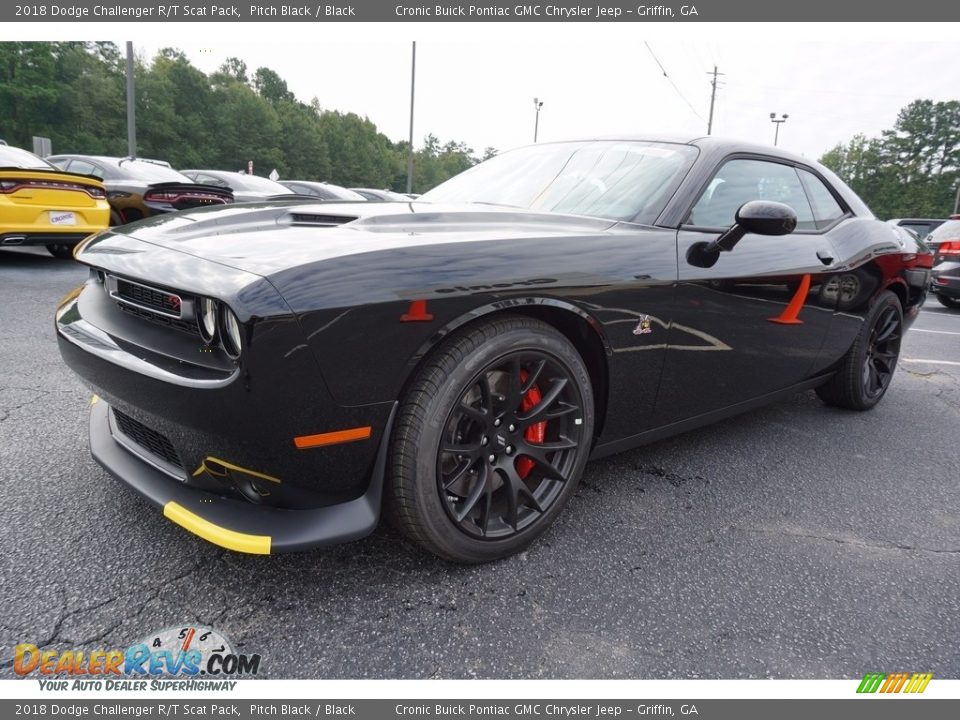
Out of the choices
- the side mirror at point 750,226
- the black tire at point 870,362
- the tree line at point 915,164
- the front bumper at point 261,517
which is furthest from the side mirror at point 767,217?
the tree line at point 915,164

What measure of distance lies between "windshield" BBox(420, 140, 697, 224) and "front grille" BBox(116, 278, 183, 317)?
1.31 meters

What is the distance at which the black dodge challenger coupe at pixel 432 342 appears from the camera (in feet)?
4.73

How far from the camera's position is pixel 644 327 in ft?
6.77

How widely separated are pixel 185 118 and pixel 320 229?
63962 millimetres

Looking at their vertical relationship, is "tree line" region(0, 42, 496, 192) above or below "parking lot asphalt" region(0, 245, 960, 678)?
above

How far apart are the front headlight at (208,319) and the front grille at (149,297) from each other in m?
0.08

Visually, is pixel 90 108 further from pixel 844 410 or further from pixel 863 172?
pixel 863 172

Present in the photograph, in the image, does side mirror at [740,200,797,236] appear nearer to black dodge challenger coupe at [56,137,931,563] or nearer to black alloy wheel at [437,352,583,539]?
black dodge challenger coupe at [56,137,931,563]

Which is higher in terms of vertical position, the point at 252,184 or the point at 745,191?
the point at 252,184

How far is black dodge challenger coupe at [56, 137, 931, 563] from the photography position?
144cm

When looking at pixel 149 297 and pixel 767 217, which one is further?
pixel 767 217

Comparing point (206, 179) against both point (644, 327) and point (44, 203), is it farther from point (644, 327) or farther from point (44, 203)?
point (644, 327)

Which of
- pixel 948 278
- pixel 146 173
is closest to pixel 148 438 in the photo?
pixel 146 173

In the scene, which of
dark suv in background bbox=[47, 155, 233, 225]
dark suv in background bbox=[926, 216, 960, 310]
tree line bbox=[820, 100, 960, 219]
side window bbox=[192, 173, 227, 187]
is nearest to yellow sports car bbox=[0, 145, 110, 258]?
dark suv in background bbox=[47, 155, 233, 225]
